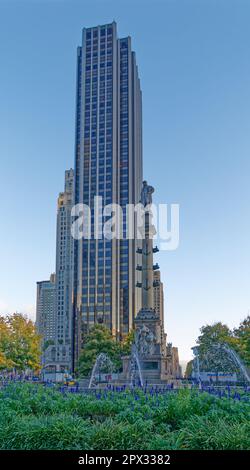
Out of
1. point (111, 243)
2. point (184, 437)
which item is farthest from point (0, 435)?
point (111, 243)

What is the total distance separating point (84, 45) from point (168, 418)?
371 feet

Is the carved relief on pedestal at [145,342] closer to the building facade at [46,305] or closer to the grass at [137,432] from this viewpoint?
the grass at [137,432]

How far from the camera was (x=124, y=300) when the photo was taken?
100 metres

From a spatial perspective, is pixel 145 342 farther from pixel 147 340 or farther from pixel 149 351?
pixel 149 351

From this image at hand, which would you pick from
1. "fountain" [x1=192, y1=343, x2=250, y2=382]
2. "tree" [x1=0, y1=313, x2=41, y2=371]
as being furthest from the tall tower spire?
"tree" [x1=0, y1=313, x2=41, y2=371]

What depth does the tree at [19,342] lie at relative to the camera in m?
37.7

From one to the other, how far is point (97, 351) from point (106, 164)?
56807 millimetres

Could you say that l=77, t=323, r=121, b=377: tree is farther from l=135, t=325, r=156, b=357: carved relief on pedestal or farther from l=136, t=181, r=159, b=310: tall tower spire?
l=135, t=325, r=156, b=357: carved relief on pedestal

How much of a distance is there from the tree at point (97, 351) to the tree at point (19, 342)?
1381 cm

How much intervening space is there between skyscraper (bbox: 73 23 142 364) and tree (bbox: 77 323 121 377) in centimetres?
3796

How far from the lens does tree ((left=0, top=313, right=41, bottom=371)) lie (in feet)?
124

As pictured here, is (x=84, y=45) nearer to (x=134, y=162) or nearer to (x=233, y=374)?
(x=134, y=162)

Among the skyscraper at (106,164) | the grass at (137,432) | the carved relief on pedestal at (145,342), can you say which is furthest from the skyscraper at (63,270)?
the grass at (137,432)

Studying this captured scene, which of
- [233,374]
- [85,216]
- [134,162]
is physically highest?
[134,162]
